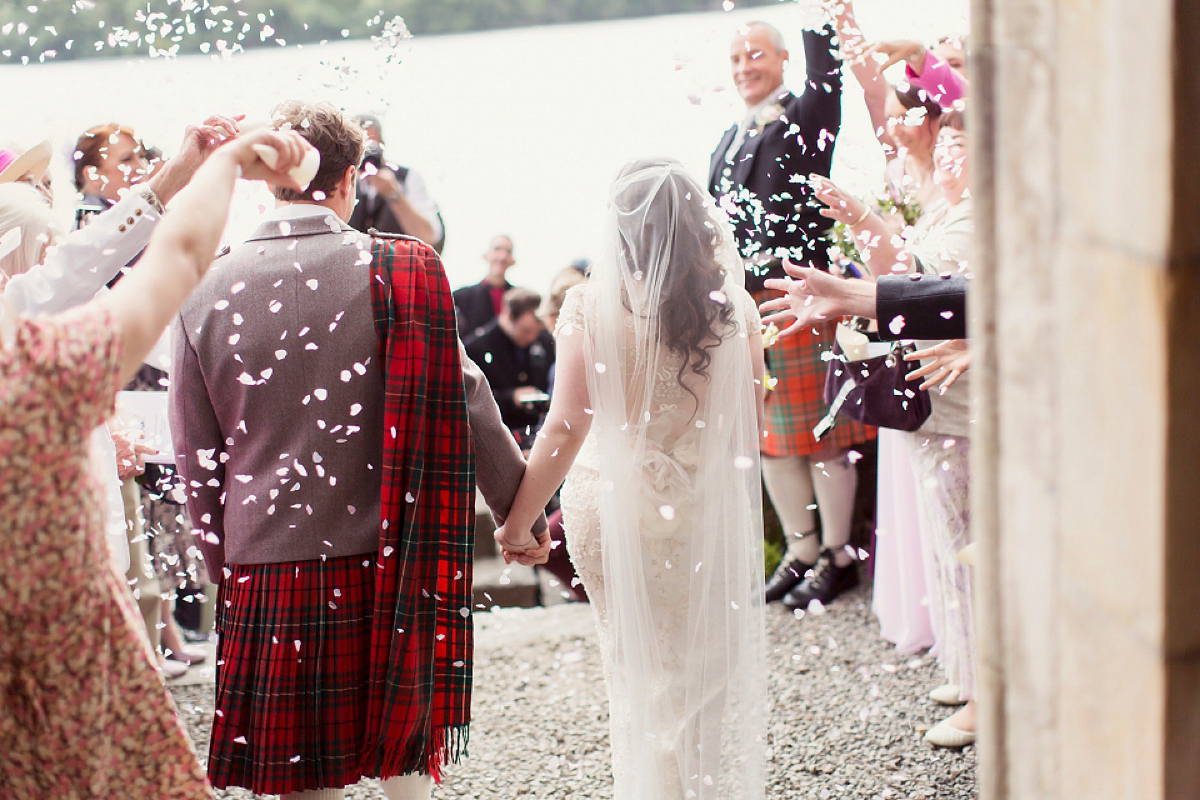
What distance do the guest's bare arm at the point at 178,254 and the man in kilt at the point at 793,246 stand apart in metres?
2.32

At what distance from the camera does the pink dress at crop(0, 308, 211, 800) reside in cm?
128

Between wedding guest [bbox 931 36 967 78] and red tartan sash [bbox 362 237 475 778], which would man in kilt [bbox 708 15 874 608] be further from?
red tartan sash [bbox 362 237 475 778]

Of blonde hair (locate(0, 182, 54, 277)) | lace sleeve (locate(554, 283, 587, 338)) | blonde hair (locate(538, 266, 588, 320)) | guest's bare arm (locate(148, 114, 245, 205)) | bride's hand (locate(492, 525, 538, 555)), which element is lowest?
bride's hand (locate(492, 525, 538, 555))

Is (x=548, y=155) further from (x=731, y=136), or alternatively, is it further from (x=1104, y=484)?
(x=1104, y=484)

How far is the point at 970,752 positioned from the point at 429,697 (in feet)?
6.08

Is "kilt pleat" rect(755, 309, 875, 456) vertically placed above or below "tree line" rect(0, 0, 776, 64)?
below

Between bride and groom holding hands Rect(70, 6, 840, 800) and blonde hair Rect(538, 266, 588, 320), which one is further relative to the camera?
blonde hair Rect(538, 266, 588, 320)

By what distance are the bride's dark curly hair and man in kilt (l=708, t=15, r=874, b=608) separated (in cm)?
117

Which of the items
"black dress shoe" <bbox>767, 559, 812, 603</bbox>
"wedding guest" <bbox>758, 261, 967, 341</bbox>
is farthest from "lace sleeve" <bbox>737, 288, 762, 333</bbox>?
"black dress shoe" <bbox>767, 559, 812, 603</bbox>

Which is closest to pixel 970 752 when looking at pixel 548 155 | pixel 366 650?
pixel 366 650

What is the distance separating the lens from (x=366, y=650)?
7.77 feet

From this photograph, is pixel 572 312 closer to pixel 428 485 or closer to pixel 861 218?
pixel 428 485

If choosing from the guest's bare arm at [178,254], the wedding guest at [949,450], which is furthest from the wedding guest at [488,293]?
the guest's bare arm at [178,254]

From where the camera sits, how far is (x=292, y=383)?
2.28 meters
